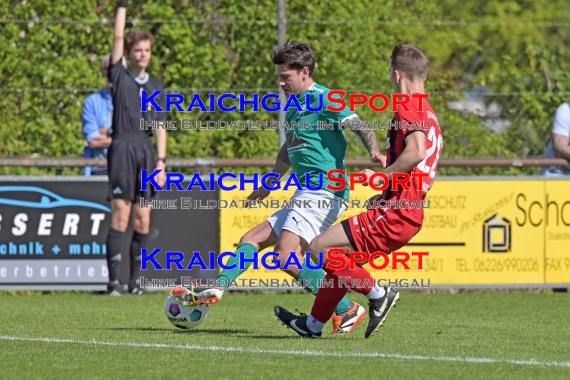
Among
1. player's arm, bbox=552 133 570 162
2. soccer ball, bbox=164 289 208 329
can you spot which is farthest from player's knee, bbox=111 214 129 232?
player's arm, bbox=552 133 570 162

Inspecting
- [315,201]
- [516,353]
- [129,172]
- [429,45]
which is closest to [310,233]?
[315,201]

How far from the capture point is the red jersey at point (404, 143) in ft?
27.0

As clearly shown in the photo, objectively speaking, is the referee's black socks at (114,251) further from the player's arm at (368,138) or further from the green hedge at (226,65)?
the player's arm at (368,138)

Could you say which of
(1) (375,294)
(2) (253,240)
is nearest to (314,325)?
(1) (375,294)

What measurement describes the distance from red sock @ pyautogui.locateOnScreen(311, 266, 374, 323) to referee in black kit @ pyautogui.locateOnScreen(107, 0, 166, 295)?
4690mm

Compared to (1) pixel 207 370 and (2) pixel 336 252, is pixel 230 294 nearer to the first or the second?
(2) pixel 336 252

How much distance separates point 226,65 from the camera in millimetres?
15430

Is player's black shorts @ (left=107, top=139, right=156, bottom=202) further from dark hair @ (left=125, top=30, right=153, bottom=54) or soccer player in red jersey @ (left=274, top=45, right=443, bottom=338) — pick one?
soccer player in red jersey @ (left=274, top=45, right=443, bottom=338)

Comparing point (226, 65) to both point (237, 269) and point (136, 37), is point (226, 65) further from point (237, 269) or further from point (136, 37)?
point (237, 269)

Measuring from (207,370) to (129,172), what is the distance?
20.4ft

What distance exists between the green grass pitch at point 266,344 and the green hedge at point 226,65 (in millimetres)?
3116

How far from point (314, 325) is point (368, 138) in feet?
4.02

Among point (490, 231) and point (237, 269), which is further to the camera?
point (490, 231)

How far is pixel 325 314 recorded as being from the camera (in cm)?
872
